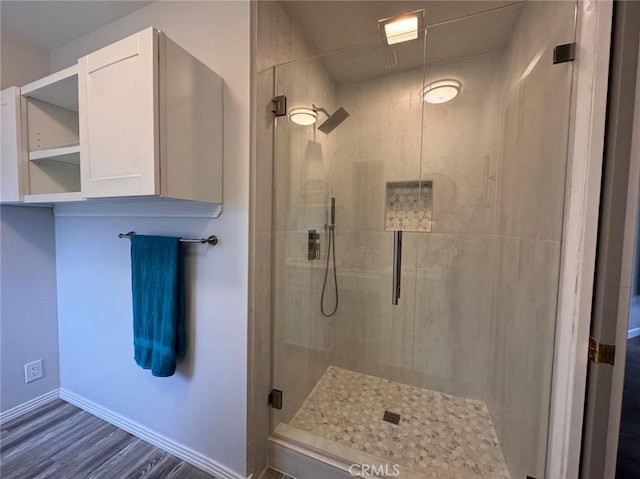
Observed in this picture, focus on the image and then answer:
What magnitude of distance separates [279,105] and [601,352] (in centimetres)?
169

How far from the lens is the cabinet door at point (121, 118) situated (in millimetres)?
999

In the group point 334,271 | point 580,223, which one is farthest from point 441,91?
point 334,271

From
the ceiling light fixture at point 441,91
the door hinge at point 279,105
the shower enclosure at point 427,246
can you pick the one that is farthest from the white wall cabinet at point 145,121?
the ceiling light fixture at point 441,91

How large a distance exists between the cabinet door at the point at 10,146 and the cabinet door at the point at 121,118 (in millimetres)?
684

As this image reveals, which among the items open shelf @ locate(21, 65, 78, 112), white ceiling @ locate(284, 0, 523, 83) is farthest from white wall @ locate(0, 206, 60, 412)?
white ceiling @ locate(284, 0, 523, 83)

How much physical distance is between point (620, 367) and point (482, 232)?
1114 mm

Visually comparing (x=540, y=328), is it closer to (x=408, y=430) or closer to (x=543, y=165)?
(x=543, y=165)

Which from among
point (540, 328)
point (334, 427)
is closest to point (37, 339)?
point (334, 427)

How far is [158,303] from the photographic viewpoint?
1.39m

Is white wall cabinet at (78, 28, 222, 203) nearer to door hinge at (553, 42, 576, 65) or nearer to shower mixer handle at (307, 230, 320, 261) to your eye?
shower mixer handle at (307, 230, 320, 261)

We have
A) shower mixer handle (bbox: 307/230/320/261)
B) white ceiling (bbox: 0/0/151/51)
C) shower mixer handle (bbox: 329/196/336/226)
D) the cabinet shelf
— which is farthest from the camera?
shower mixer handle (bbox: 329/196/336/226)

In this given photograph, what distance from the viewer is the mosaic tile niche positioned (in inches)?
75.2

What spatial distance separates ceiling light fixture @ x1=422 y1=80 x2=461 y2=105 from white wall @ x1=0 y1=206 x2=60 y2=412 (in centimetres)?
287

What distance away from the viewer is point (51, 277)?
1900 mm
